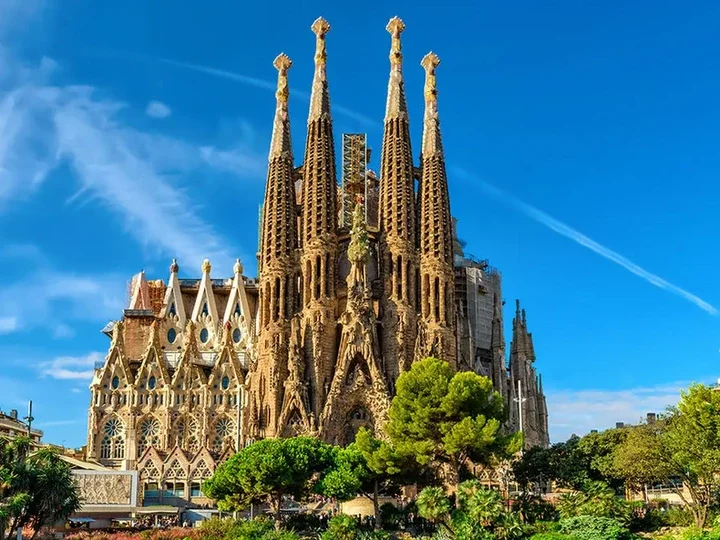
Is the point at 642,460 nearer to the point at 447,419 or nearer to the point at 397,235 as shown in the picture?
the point at 447,419

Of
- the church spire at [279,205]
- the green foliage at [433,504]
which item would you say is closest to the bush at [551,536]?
the green foliage at [433,504]

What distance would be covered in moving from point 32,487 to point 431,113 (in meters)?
44.6

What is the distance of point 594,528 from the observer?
3594 cm

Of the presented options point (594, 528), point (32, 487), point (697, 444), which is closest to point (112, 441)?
point (32, 487)

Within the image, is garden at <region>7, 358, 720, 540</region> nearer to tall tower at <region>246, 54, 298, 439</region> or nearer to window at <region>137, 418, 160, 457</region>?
tall tower at <region>246, 54, 298, 439</region>

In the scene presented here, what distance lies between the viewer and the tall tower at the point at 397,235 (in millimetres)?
60344

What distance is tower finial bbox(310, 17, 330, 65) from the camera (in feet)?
223

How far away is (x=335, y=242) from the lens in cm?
6288

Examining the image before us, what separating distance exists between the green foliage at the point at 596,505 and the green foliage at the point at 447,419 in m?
3.63

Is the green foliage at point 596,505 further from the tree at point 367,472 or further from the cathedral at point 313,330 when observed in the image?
the cathedral at point 313,330

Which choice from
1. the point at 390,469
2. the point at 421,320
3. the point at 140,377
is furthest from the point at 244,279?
the point at 390,469

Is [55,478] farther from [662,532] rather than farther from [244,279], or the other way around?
[244,279]

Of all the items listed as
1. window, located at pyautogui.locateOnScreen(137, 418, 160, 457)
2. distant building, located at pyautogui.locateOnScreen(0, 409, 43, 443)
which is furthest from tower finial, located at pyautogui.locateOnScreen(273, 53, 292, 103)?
distant building, located at pyautogui.locateOnScreen(0, 409, 43, 443)

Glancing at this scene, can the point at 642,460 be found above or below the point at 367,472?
above
